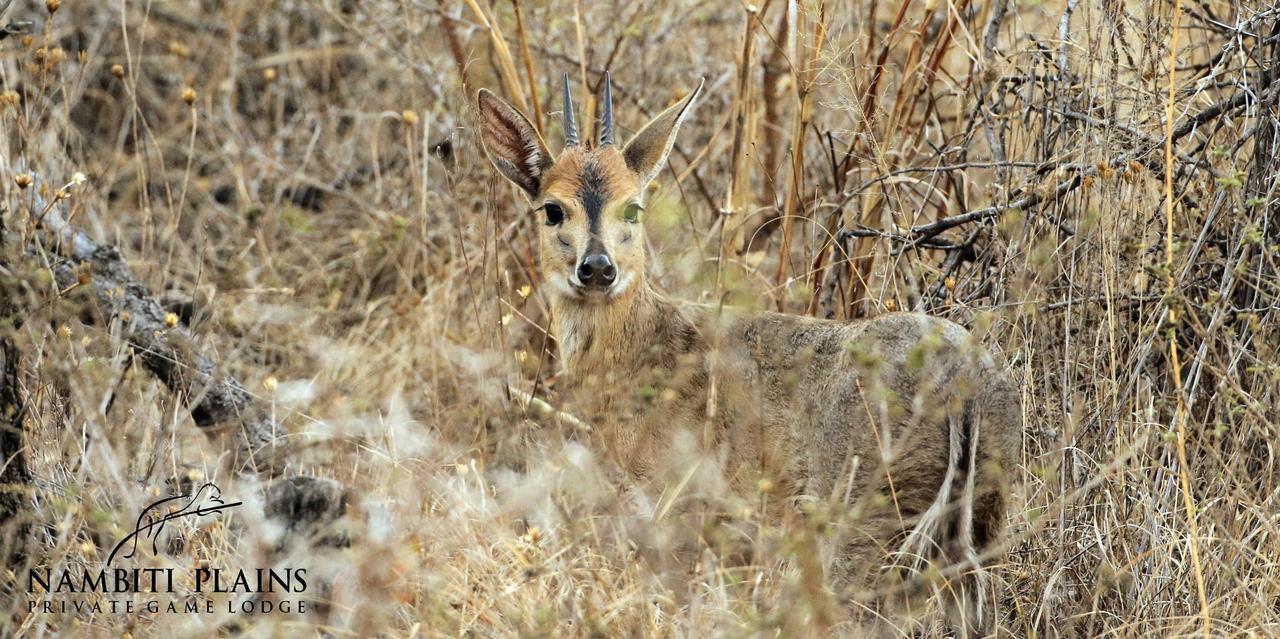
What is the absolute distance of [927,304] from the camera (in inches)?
200

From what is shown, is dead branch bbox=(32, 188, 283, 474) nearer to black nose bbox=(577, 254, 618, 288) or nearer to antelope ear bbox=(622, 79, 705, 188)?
black nose bbox=(577, 254, 618, 288)

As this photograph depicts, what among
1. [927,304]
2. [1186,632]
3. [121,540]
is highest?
[927,304]

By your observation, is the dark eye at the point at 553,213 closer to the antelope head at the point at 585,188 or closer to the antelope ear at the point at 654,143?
the antelope head at the point at 585,188

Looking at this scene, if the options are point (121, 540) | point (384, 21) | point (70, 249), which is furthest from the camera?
point (384, 21)

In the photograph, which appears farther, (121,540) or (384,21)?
(384,21)

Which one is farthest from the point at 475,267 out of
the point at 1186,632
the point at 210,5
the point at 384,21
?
the point at 1186,632

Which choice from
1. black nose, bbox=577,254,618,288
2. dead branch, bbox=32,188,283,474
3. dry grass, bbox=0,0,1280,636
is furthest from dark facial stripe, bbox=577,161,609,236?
dead branch, bbox=32,188,283,474

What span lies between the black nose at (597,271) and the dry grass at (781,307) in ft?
1.08

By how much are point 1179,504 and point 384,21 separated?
5230 mm

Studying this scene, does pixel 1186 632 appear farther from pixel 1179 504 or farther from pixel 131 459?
pixel 131 459

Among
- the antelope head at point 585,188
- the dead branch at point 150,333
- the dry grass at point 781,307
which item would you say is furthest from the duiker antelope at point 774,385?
the dead branch at point 150,333

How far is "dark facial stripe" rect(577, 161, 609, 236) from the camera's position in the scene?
16.1ft

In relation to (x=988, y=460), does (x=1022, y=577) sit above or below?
below

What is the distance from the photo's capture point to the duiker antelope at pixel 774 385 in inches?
154
